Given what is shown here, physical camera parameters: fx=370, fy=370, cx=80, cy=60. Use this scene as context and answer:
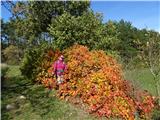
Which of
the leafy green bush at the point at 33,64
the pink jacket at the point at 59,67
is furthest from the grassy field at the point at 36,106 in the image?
the leafy green bush at the point at 33,64

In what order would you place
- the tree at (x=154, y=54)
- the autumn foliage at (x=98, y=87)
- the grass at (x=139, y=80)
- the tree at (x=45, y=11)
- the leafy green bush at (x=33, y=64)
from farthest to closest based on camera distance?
the tree at (x=45, y=11)
the leafy green bush at (x=33, y=64)
the tree at (x=154, y=54)
the grass at (x=139, y=80)
the autumn foliage at (x=98, y=87)

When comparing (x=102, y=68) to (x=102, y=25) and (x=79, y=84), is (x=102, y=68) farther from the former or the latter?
(x=102, y=25)

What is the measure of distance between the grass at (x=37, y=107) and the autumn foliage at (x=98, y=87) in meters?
0.66

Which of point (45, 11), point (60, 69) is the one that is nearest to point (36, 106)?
point (60, 69)

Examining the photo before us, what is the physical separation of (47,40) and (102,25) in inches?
257

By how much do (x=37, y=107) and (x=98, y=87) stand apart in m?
3.41

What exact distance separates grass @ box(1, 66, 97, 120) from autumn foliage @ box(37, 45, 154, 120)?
25.9 inches

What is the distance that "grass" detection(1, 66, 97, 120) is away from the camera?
53.4ft

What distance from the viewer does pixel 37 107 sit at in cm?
1731

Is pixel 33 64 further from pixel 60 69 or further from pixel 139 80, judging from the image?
pixel 139 80

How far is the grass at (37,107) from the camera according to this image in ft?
53.4

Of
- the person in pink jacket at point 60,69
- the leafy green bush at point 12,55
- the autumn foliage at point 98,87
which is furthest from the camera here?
the leafy green bush at point 12,55

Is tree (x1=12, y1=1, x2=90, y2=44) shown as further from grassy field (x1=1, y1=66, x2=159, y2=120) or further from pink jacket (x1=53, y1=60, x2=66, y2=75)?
pink jacket (x1=53, y1=60, x2=66, y2=75)

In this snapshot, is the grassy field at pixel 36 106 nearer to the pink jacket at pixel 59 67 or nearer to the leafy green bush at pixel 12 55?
the pink jacket at pixel 59 67
